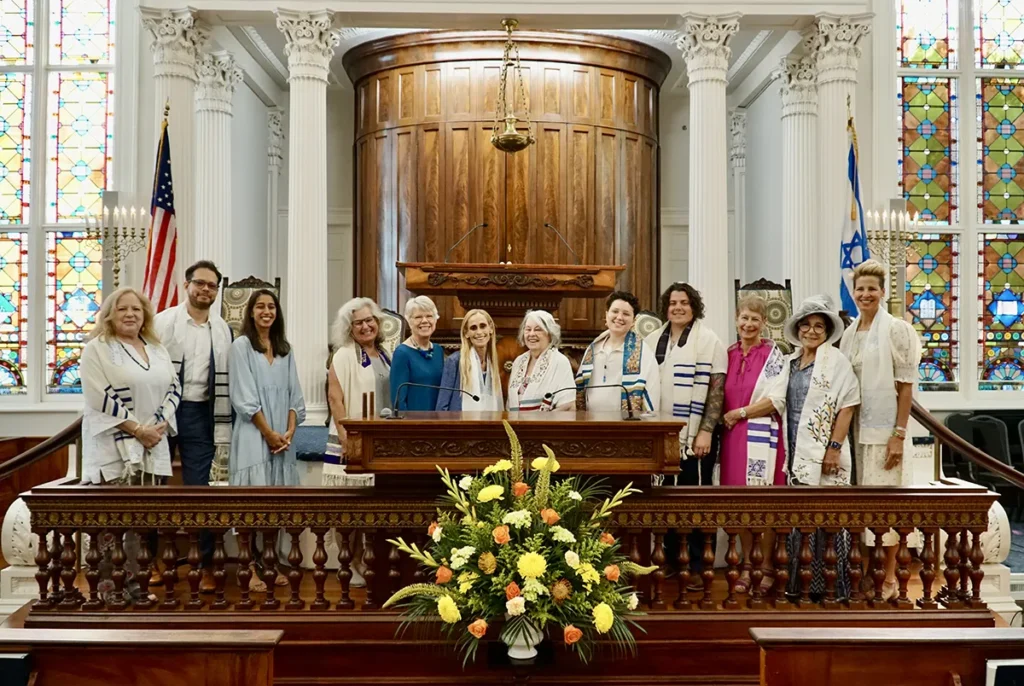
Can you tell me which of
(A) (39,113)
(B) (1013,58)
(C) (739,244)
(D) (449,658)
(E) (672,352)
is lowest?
(D) (449,658)

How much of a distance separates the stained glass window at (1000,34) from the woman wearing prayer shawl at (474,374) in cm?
840

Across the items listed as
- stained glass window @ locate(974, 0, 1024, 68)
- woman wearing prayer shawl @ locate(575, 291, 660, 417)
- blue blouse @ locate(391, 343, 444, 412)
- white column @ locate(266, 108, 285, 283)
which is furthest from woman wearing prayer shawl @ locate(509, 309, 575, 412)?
stained glass window @ locate(974, 0, 1024, 68)

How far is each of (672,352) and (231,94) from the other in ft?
22.3

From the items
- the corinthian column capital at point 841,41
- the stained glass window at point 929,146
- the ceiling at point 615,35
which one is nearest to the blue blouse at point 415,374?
the corinthian column capital at point 841,41

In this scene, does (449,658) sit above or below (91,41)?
below

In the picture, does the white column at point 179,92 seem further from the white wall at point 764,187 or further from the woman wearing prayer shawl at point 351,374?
the white wall at point 764,187

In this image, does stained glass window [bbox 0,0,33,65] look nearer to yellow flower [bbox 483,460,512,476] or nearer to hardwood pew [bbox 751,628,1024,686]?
yellow flower [bbox 483,460,512,476]

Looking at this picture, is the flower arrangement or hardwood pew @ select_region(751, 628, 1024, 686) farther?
the flower arrangement

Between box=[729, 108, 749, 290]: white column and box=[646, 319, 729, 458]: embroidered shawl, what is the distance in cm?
781

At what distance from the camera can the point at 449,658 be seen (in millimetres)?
3730

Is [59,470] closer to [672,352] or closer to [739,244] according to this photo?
[672,352]

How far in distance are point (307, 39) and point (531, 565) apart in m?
A: 6.43

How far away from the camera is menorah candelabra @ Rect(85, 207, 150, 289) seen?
797 centimetres

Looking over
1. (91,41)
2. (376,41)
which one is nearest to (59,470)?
(91,41)
